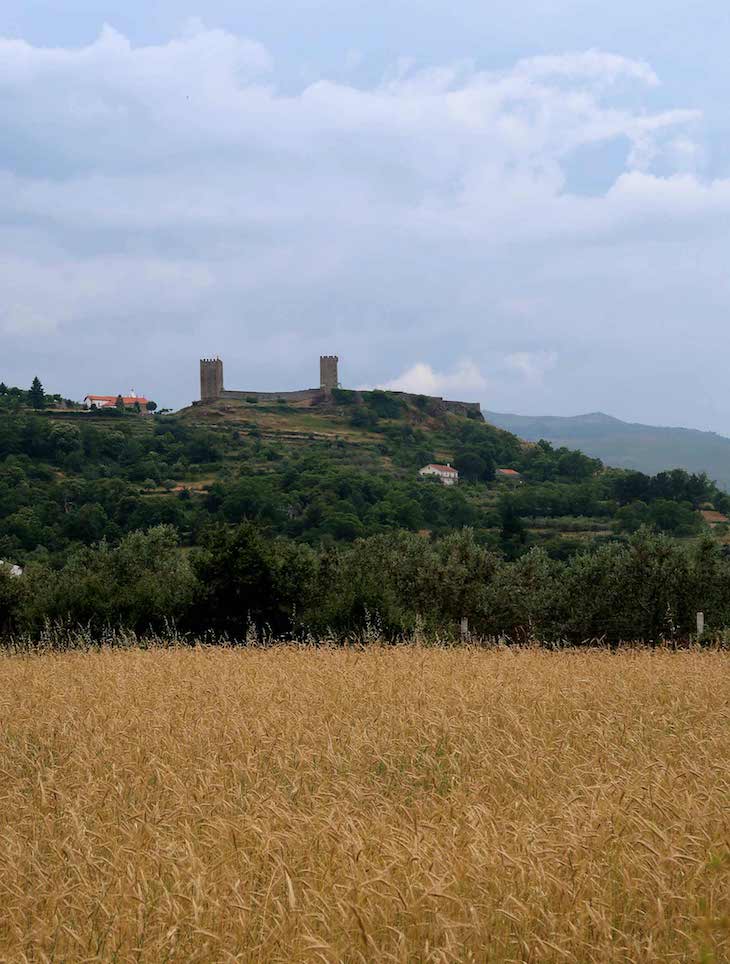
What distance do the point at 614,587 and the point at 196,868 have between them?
121 ft

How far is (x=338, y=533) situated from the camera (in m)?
88.8

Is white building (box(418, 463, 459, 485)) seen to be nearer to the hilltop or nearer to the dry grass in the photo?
the hilltop

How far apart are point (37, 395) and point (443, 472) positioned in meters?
72.9

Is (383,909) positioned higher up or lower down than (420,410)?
lower down

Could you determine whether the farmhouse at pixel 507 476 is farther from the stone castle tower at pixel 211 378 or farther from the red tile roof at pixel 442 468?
the stone castle tower at pixel 211 378

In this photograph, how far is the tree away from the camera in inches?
6476

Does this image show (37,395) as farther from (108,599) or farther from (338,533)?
(108,599)

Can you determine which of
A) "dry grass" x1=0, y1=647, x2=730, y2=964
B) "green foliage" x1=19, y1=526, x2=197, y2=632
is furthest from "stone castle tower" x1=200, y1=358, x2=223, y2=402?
"dry grass" x1=0, y1=647, x2=730, y2=964

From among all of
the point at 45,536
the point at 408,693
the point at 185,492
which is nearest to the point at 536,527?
the point at 185,492

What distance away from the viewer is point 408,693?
36.1 feet

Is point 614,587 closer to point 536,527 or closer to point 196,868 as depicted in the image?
point 196,868

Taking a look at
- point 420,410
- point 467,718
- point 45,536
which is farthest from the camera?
point 420,410

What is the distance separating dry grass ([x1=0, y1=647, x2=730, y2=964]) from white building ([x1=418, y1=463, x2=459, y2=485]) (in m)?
131

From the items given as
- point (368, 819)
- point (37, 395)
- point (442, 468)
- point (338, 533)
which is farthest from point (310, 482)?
point (368, 819)
